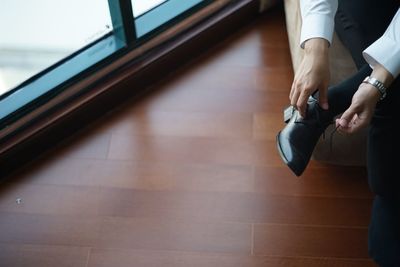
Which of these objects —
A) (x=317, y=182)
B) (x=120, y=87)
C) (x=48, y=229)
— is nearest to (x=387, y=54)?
(x=317, y=182)

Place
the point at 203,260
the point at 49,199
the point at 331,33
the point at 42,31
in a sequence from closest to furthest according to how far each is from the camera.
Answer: the point at 331,33, the point at 203,260, the point at 49,199, the point at 42,31

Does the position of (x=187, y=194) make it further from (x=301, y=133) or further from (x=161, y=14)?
(x=161, y=14)

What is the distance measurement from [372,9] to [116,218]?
0.82 meters

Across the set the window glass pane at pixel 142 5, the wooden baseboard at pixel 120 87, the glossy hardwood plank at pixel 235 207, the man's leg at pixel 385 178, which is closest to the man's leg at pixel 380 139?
the man's leg at pixel 385 178

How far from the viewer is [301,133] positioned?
1018 millimetres

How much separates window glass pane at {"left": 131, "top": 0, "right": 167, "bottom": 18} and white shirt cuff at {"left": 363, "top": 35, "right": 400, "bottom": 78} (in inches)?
30.8

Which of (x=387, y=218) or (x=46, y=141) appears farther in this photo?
(x=46, y=141)

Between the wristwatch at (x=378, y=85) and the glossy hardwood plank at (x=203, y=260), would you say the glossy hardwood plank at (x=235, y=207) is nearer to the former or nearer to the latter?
the glossy hardwood plank at (x=203, y=260)

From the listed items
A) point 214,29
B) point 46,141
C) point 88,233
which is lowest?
point 88,233

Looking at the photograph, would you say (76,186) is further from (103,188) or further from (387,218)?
(387,218)

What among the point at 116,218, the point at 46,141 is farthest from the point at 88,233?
the point at 46,141

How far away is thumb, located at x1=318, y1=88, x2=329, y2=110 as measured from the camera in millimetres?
953

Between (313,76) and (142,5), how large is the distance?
2.38 ft

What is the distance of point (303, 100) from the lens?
0.95 m
